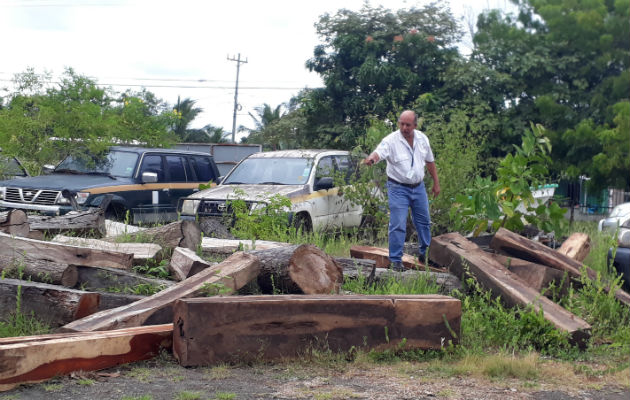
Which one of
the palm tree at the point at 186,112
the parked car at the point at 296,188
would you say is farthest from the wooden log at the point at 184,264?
the palm tree at the point at 186,112

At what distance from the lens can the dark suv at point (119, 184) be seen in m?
11.1

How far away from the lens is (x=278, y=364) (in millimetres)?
4652

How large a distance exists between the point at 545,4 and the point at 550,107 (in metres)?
2.90

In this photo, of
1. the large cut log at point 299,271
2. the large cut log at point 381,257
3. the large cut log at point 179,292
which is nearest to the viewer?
the large cut log at point 179,292

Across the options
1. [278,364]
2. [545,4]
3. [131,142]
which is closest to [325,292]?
[278,364]

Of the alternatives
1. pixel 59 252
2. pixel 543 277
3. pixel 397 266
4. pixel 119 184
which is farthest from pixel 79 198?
pixel 543 277

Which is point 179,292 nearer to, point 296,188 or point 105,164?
point 296,188

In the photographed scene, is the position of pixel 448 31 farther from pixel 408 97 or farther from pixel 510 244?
pixel 510 244

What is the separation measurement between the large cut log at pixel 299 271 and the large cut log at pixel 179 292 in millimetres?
131

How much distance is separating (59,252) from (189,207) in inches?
169

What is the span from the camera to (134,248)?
677 centimetres

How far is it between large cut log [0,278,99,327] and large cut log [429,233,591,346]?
3236 mm

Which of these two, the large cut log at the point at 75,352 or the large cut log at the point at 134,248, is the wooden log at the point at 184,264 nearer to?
the large cut log at the point at 134,248

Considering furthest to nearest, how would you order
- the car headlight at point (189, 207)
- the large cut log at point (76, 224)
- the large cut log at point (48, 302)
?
the car headlight at point (189, 207) → the large cut log at point (76, 224) → the large cut log at point (48, 302)
